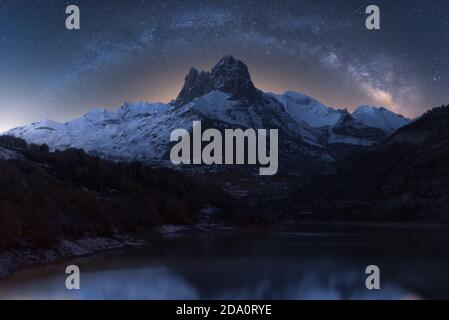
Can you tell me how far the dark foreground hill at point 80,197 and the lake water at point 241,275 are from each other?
7.98 meters

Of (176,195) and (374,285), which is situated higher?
(176,195)

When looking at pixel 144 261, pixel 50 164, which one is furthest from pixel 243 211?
pixel 144 261

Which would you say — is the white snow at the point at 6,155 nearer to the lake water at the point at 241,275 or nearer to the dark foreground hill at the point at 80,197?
the dark foreground hill at the point at 80,197

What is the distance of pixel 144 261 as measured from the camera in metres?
72.4

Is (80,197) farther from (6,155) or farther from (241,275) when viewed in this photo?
(241,275)

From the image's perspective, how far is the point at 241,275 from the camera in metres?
60.3

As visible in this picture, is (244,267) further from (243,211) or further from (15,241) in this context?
(243,211)

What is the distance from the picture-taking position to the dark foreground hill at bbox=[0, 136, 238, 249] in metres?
76.8

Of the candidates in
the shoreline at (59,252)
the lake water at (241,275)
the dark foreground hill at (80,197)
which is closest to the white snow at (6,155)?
the dark foreground hill at (80,197)

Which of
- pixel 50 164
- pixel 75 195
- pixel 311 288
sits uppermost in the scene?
pixel 50 164

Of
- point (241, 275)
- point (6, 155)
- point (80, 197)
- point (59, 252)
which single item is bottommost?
→ point (241, 275)

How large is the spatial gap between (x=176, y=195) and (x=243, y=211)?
21606mm

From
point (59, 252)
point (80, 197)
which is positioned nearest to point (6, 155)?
point (80, 197)

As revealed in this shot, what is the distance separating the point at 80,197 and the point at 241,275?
2096 inches
